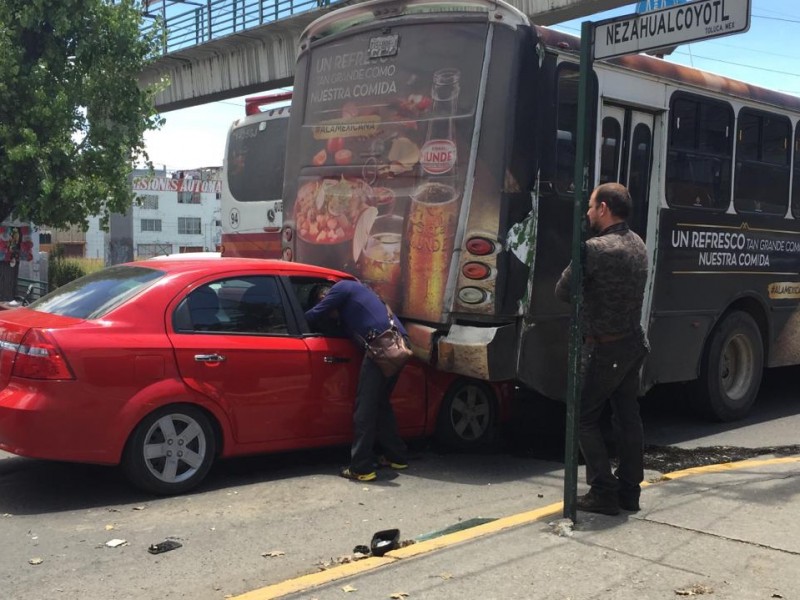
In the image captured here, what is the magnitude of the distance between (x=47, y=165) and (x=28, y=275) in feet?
32.9

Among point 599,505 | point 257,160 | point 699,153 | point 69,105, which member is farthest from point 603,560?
point 69,105

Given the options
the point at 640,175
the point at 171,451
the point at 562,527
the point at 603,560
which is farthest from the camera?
the point at 640,175

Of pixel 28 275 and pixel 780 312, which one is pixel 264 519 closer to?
pixel 780 312

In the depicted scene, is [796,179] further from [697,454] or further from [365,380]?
[365,380]

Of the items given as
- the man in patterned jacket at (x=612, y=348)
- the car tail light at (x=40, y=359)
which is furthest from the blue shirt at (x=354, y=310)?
the car tail light at (x=40, y=359)

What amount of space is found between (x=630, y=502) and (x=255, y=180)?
8.49 m

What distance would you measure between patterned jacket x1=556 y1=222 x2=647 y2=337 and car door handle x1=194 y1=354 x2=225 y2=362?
7.39ft

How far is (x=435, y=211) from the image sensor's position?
6.37 metres

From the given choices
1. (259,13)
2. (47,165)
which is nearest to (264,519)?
(47,165)

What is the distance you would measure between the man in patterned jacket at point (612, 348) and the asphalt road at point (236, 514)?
665mm

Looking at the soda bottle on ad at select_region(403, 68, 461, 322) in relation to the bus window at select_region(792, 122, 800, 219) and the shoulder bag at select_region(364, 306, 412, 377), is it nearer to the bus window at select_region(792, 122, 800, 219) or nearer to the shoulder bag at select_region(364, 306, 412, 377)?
the shoulder bag at select_region(364, 306, 412, 377)

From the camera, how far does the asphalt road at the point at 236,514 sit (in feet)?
13.7

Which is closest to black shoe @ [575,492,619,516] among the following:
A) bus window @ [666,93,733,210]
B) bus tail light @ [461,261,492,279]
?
bus tail light @ [461,261,492,279]

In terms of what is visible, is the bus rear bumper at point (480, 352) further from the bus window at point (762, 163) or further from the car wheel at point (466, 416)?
the bus window at point (762, 163)
